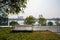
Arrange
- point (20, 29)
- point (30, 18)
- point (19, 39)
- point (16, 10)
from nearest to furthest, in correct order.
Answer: point (19, 39), point (16, 10), point (20, 29), point (30, 18)

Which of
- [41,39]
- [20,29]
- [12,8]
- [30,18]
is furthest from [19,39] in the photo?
[30,18]

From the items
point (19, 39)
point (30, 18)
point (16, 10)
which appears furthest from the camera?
point (30, 18)

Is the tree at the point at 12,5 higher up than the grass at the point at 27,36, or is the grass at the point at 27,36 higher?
the tree at the point at 12,5

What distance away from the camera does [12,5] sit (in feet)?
34.8

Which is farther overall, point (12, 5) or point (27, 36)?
point (27, 36)

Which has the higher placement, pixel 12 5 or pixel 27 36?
pixel 12 5

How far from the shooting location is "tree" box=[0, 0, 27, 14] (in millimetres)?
10488

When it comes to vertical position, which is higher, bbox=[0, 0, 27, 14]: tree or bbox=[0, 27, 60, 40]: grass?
bbox=[0, 0, 27, 14]: tree

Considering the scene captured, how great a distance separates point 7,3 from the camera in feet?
34.7

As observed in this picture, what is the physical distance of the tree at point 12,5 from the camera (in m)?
10.5

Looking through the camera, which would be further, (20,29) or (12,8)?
(20,29)

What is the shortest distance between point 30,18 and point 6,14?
2868cm

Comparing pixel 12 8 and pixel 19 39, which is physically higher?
pixel 12 8

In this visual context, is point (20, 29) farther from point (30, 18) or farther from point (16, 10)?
point (30, 18)
